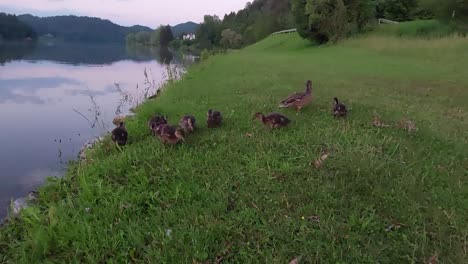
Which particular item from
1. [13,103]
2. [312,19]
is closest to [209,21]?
[312,19]

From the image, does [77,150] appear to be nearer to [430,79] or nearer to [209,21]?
[430,79]

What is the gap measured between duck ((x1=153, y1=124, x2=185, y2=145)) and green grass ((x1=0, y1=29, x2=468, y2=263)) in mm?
111

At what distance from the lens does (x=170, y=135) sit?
17.9 ft

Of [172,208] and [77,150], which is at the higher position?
[172,208]

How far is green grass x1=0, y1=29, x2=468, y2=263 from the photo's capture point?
344 cm

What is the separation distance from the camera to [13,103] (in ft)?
48.3

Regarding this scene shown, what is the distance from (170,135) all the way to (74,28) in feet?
378

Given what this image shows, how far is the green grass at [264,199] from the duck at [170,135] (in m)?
0.11

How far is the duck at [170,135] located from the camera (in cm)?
547

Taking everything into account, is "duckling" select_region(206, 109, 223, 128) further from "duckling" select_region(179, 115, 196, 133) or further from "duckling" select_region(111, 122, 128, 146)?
"duckling" select_region(111, 122, 128, 146)

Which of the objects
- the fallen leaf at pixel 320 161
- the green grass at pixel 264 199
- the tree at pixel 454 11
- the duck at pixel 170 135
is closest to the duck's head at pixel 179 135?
the duck at pixel 170 135

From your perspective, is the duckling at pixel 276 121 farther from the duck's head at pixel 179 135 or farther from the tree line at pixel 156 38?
the tree line at pixel 156 38

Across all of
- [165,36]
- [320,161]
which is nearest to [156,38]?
[165,36]

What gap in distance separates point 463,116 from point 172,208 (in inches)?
243
